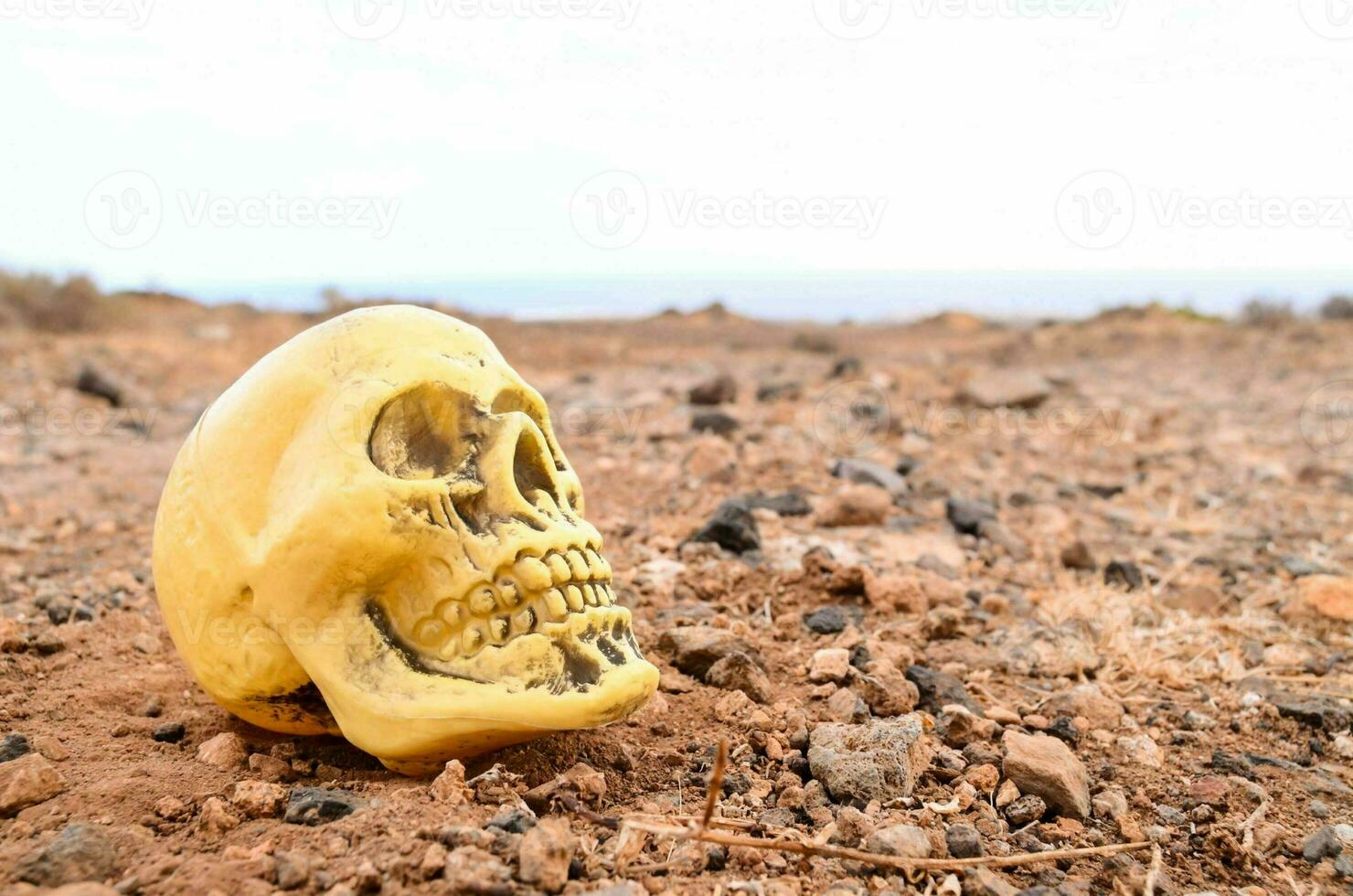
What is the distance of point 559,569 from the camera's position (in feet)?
8.23

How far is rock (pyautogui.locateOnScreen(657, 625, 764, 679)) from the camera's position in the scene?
316 centimetres

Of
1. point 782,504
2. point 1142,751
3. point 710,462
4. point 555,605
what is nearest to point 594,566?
point 555,605

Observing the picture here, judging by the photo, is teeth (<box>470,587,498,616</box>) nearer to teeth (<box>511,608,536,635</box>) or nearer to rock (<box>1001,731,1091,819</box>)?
teeth (<box>511,608,536,635</box>)

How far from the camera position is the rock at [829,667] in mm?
3143

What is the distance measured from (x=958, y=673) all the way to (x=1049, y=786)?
2.64ft

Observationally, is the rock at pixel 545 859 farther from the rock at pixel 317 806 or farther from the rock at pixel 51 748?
the rock at pixel 51 748

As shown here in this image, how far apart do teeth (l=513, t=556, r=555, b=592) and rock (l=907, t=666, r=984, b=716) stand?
1.29m

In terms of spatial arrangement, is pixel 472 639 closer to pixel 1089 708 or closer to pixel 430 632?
pixel 430 632

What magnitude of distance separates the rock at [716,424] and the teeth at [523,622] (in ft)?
14.0

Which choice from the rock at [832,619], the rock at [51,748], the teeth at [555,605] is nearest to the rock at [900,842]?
the teeth at [555,605]

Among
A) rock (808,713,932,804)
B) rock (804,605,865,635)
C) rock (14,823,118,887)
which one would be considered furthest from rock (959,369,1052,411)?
rock (14,823,118,887)

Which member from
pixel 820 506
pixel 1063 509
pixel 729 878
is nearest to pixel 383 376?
pixel 729 878

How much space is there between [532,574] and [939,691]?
1.38 m

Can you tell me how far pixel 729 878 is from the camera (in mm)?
2094
